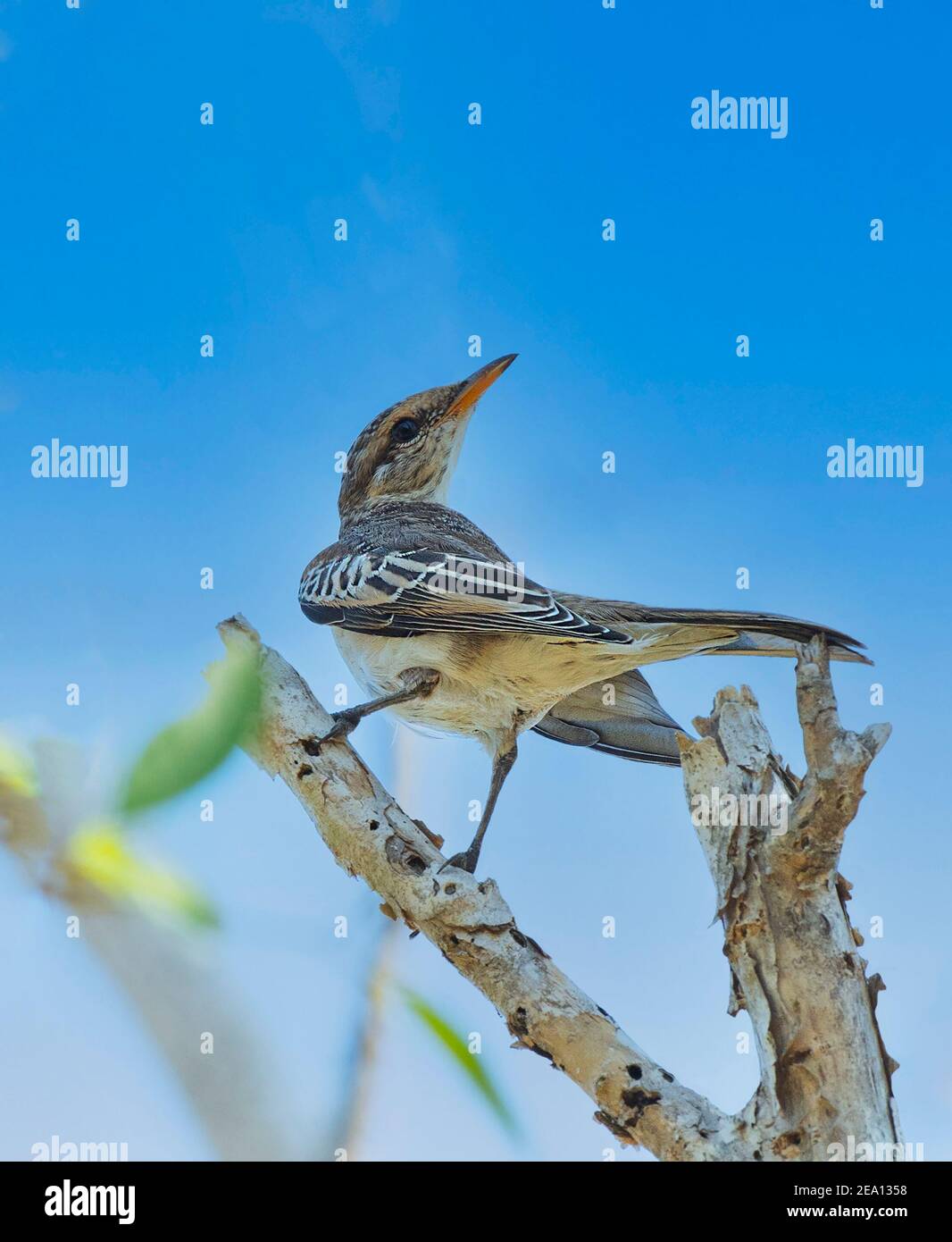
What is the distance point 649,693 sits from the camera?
5770mm

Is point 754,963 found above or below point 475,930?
below

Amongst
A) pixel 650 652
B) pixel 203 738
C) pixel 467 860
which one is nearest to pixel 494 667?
pixel 650 652

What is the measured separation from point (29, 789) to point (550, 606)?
82.0 inches

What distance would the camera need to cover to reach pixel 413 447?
6.50 meters

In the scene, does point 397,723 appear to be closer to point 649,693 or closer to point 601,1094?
point 649,693

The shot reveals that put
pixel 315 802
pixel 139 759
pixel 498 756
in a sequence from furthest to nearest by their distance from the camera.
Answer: pixel 498 756
pixel 315 802
pixel 139 759

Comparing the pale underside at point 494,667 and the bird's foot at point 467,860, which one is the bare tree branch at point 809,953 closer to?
the pale underside at point 494,667

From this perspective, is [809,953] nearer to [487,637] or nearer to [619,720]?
[487,637]

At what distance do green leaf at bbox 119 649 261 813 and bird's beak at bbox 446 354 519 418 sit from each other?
212 cm

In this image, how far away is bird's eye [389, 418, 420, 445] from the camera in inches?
255

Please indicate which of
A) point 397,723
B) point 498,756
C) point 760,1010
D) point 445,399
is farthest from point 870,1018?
point 445,399

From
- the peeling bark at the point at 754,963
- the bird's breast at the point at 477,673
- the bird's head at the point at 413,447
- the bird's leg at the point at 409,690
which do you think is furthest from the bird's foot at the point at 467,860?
the bird's head at the point at 413,447

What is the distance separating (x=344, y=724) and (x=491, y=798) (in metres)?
1.04
